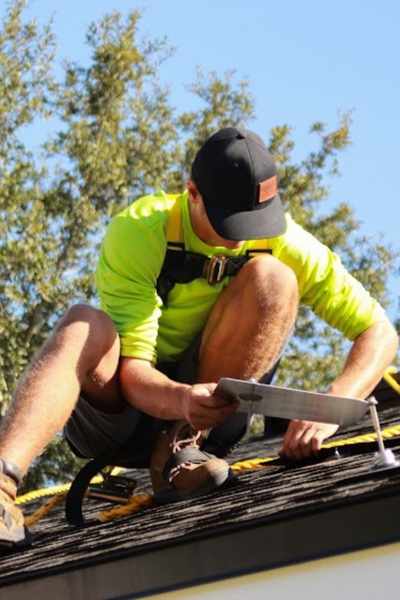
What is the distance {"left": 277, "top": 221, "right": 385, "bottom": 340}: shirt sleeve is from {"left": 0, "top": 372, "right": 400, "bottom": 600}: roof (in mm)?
898

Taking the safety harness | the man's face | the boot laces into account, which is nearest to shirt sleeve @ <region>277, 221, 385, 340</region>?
the safety harness

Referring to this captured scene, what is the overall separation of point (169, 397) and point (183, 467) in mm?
306

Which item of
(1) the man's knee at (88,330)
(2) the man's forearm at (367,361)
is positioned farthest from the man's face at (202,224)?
(2) the man's forearm at (367,361)

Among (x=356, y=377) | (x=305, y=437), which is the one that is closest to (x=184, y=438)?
(x=305, y=437)

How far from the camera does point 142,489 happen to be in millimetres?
6859

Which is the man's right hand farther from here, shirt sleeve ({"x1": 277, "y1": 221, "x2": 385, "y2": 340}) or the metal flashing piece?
shirt sleeve ({"x1": 277, "y1": 221, "x2": 385, "y2": 340})

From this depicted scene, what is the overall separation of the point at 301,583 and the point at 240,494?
115cm

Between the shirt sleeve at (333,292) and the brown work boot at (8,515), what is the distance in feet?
4.46

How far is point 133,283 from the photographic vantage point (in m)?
4.98

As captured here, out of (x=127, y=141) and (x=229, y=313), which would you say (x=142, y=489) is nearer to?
(x=229, y=313)

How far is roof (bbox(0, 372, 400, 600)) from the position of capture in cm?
320

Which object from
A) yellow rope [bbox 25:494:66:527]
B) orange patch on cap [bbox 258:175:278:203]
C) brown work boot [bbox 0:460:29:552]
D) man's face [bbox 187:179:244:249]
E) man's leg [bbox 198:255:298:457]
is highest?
orange patch on cap [bbox 258:175:278:203]

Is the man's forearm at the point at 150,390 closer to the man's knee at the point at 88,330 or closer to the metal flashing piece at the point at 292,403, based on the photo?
the man's knee at the point at 88,330

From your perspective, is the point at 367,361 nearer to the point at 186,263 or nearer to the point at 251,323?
the point at 251,323
